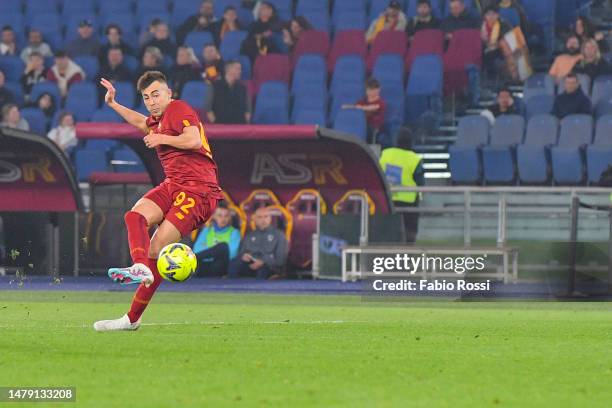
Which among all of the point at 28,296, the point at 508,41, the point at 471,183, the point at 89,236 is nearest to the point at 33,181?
the point at 89,236

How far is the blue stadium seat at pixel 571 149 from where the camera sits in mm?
23438

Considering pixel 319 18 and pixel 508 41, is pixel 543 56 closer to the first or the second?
pixel 508 41

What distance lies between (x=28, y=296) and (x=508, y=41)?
36.7ft

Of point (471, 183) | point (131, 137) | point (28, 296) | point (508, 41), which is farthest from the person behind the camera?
point (508, 41)

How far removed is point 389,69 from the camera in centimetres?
2614

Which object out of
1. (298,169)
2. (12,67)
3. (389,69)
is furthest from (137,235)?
(12,67)

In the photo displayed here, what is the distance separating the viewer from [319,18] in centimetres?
2866

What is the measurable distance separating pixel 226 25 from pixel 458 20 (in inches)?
199

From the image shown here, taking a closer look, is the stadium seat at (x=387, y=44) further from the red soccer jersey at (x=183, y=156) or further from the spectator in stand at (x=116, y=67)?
the red soccer jersey at (x=183, y=156)

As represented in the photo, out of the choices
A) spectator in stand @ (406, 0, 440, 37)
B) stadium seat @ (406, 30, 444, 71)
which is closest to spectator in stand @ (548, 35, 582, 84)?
stadium seat @ (406, 30, 444, 71)

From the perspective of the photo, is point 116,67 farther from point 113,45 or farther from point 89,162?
point 89,162

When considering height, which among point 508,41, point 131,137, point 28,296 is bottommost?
point 28,296

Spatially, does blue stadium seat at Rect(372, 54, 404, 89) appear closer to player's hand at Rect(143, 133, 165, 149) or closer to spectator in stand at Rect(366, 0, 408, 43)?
spectator in stand at Rect(366, 0, 408, 43)

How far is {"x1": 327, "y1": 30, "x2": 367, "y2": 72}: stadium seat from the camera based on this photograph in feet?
89.5
